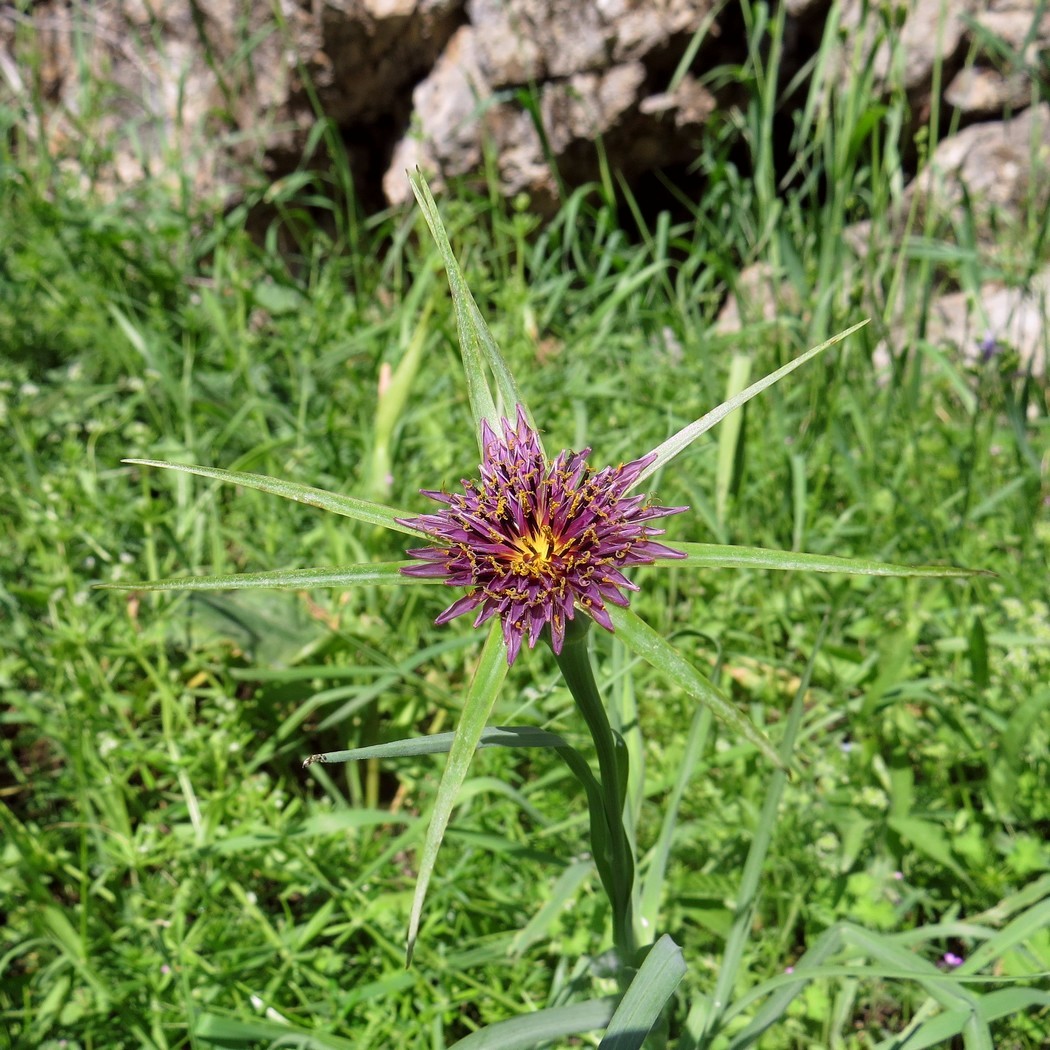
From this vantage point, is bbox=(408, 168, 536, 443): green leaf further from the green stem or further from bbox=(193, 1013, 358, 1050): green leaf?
bbox=(193, 1013, 358, 1050): green leaf

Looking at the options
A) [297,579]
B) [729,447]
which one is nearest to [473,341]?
[297,579]

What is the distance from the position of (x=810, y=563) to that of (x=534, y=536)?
1.16 ft

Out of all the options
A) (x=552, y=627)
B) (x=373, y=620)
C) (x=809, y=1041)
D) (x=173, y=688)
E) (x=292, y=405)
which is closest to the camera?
(x=552, y=627)

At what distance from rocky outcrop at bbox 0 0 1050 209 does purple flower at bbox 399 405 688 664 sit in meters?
2.84

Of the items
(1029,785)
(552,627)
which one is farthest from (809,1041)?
(552,627)

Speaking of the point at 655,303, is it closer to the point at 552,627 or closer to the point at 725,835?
the point at 725,835

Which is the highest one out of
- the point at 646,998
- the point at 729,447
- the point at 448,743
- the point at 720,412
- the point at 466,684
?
the point at 720,412

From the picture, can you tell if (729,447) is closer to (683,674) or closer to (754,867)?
(754,867)

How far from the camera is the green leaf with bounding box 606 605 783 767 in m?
0.82

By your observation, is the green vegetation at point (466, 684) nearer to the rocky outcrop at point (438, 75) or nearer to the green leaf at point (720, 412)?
the green leaf at point (720, 412)

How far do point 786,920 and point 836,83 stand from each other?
235cm

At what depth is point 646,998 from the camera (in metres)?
0.94

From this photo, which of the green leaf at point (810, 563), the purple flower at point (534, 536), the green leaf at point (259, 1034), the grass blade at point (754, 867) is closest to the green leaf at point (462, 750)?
the purple flower at point (534, 536)

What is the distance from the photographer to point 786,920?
176cm
